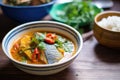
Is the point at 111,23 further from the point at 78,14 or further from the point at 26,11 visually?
the point at 26,11

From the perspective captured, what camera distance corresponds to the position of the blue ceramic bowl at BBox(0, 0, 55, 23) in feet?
3.65

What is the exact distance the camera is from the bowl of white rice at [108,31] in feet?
3.17

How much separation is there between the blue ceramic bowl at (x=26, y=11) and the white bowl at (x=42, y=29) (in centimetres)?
13

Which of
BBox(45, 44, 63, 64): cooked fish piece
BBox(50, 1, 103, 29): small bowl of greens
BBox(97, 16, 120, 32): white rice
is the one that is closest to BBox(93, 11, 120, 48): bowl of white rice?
BBox(97, 16, 120, 32): white rice

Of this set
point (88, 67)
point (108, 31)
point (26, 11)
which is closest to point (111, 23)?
point (108, 31)

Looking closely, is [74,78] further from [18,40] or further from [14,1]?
[14,1]

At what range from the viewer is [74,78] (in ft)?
2.88

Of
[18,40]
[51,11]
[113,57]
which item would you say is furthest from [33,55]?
[51,11]

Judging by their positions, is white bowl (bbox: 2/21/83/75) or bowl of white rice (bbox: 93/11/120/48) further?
bowl of white rice (bbox: 93/11/120/48)

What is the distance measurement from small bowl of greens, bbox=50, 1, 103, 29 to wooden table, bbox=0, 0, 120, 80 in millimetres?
138

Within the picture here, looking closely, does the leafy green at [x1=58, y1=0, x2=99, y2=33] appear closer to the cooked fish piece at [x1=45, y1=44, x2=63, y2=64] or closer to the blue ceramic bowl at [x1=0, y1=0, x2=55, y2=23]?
the blue ceramic bowl at [x1=0, y1=0, x2=55, y2=23]

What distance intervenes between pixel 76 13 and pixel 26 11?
0.28m

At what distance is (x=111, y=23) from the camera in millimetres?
1027

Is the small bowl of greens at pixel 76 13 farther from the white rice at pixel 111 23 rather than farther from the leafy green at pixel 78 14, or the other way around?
the white rice at pixel 111 23
